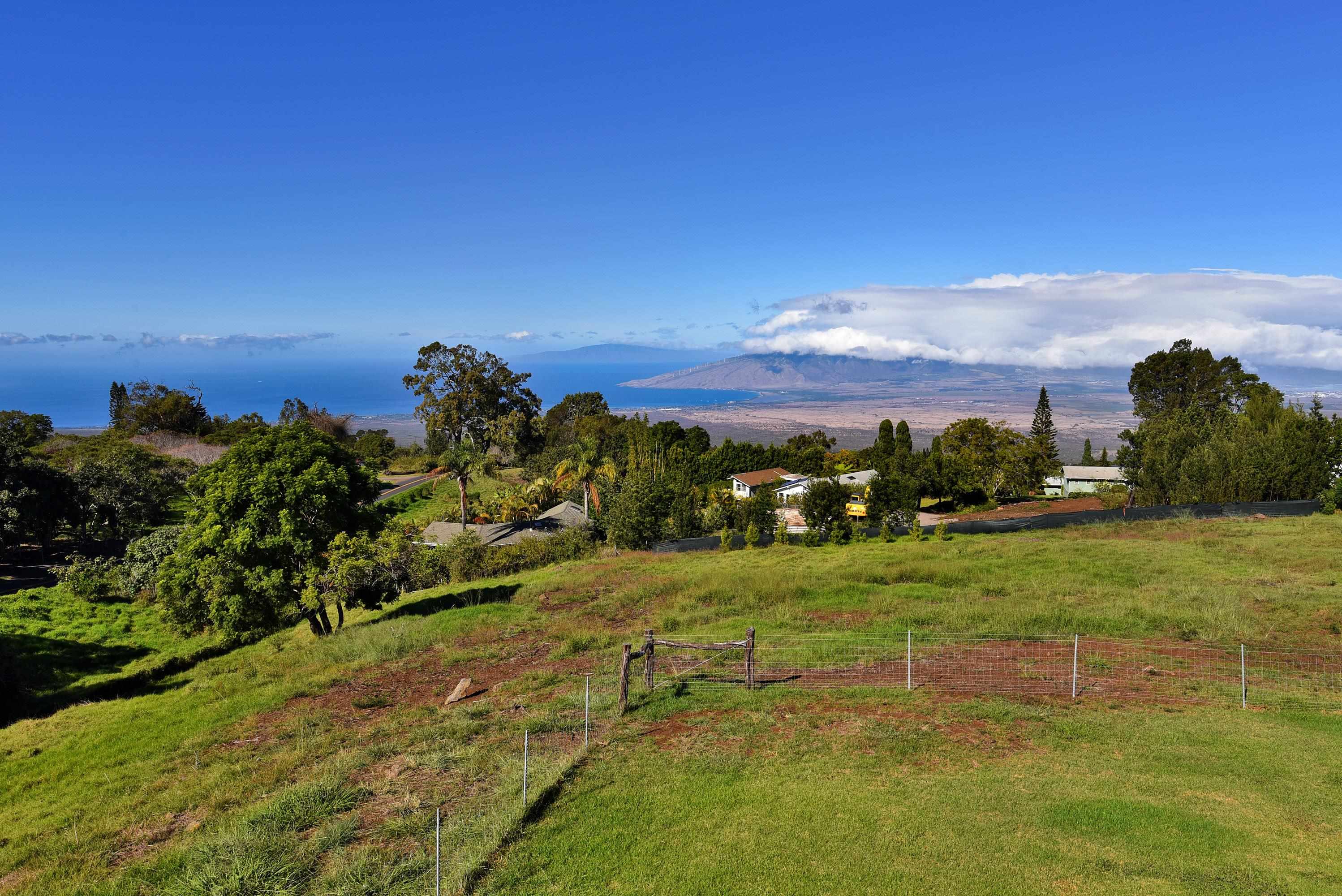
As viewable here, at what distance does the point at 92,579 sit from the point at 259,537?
16173 mm

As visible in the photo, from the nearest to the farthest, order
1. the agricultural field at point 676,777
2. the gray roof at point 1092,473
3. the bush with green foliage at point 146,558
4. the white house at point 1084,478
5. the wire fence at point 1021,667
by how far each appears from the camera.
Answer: the agricultural field at point 676,777
the wire fence at point 1021,667
the bush with green foliage at point 146,558
the white house at point 1084,478
the gray roof at point 1092,473

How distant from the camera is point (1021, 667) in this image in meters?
15.1

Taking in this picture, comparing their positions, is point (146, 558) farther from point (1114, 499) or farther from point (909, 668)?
point (1114, 499)

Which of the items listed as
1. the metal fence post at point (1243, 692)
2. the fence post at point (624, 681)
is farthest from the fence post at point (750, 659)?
the metal fence post at point (1243, 692)

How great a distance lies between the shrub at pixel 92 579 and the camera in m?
30.8

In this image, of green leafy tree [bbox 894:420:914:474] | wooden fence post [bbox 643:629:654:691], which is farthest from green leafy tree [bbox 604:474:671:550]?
green leafy tree [bbox 894:420:914:474]

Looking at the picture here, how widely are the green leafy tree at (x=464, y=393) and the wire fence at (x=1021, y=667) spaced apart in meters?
64.5

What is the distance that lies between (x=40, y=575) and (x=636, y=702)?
3749 cm

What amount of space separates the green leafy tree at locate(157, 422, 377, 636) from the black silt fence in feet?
56.8

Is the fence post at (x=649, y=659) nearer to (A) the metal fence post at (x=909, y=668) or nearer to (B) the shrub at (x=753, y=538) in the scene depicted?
(A) the metal fence post at (x=909, y=668)

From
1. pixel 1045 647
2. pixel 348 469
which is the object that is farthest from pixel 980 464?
pixel 348 469

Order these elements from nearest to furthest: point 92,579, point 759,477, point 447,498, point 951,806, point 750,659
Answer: point 951,806, point 750,659, point 92,579, point 447,498, point 759,477

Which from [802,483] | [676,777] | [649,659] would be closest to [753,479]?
[802,483]

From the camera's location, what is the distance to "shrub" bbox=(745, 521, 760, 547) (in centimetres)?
3681
